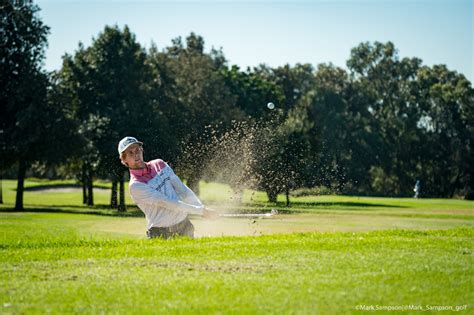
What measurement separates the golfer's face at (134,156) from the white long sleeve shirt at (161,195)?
126 mm

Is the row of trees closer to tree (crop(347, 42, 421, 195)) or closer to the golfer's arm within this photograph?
tree (crop(347, 42, 421, 195))

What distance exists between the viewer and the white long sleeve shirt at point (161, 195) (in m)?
12.8

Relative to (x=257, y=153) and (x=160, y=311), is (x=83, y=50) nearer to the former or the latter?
(x=257, y=153)

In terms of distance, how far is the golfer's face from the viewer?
12.9m

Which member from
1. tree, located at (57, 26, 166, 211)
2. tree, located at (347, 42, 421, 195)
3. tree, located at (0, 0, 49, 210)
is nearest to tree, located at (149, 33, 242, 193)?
tree, located at (57, 26, 166, 211)

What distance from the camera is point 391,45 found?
121312mm

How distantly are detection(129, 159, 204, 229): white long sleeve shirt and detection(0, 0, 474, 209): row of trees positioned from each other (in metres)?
20.1

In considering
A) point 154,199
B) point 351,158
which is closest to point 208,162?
point 154,199

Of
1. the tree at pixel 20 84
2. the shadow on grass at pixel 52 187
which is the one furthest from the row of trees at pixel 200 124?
the shadow on grass at pixel 52 187

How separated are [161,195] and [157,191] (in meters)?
0.12

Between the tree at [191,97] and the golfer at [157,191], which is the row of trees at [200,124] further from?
the golfer at [157,191]

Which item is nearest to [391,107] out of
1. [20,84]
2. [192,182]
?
[192,182]

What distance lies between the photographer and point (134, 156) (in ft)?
42.4

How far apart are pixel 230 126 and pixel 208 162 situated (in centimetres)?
1883
